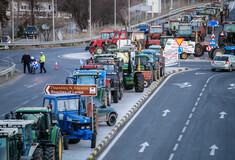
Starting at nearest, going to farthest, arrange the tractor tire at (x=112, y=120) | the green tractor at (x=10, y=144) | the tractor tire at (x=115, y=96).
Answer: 1. the green tractor at (x=10, y=144)
2. the tractor tire at (x=112, y=120)
3. the tractor tire at (x=115, y=96)

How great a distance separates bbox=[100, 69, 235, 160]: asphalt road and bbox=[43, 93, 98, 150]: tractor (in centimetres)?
124

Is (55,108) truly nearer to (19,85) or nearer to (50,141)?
(50,141)

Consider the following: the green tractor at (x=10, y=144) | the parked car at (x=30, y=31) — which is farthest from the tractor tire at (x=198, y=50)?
the green tractor at (x=10, y=144)

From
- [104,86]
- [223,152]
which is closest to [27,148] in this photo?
[223,152]

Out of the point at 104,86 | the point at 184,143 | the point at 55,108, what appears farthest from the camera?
the point at 104,86

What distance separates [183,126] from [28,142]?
11.1 m

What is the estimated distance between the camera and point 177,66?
160ft

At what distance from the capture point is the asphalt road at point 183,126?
20.0 metres

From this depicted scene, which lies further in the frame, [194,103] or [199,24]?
[199,24]

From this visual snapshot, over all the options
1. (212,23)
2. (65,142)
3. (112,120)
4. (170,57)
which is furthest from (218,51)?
(65,142)

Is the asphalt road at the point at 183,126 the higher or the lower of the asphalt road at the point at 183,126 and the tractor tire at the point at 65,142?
the lower

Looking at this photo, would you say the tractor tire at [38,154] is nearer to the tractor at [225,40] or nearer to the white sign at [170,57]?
the white sign at [170,57]

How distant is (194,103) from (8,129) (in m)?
18.4

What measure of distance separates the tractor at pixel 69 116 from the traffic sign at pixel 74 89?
0.56 meters
